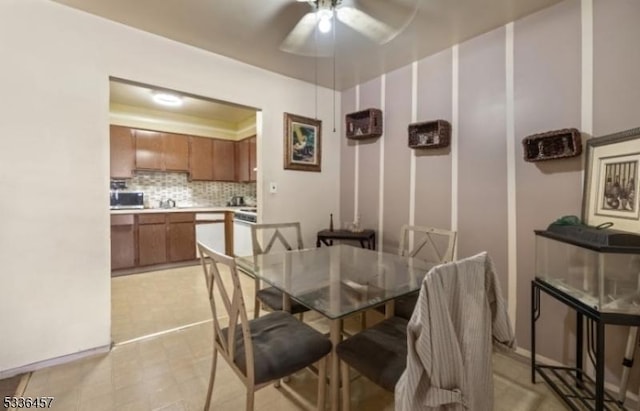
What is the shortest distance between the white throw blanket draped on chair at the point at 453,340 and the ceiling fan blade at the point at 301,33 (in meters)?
1.52

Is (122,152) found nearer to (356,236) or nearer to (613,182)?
(356,236)

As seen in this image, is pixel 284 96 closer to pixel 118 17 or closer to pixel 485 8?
pixel 118 17

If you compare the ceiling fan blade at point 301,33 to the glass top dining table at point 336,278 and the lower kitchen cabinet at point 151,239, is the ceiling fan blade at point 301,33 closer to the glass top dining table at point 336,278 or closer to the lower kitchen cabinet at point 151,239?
the glass top dining table at point 336,278

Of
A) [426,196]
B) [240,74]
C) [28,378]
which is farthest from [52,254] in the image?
[426,196]

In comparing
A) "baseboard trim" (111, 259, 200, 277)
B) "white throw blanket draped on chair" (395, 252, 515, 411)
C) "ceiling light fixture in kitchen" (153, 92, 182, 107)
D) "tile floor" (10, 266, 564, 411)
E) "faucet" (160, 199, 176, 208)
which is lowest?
"tile floor" (10, 266, 564, 411)

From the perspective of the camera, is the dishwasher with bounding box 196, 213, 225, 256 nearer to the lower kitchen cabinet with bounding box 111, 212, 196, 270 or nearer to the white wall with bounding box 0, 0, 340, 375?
the lower kitchen cabinet with bounding box 111, 212, 196, 270

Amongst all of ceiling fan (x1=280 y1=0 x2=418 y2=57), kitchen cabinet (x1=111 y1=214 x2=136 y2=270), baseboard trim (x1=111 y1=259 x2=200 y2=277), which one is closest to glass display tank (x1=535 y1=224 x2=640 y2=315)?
ceiling fan (x1=280 y1=0 x2=418 y2=57)

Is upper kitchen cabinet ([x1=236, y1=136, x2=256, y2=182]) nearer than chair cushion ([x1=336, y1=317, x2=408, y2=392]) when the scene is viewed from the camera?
No

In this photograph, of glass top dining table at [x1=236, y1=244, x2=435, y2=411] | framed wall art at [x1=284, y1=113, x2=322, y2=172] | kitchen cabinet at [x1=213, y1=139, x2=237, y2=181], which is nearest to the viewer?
glass top dining table at [x1=236, y1=244, x2=435, y2=411]

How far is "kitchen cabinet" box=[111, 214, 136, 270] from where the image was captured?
394 centimetres

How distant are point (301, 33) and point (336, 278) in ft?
4.89

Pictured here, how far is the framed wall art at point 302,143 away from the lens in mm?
3064

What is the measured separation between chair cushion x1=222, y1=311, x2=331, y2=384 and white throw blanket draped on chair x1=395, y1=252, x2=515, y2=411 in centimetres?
47

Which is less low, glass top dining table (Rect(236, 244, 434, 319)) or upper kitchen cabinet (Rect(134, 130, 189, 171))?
upper kitchen cabinet (Rect(134, 130, 189, 171))
